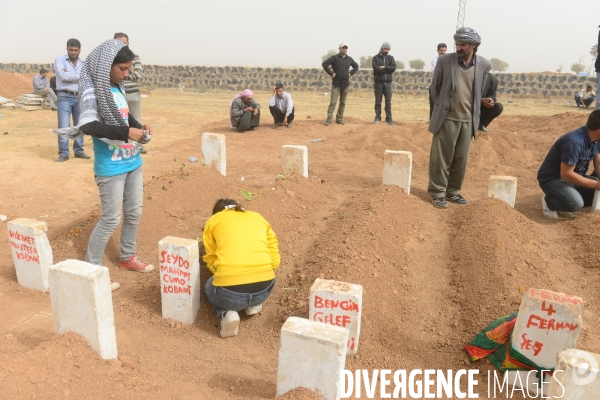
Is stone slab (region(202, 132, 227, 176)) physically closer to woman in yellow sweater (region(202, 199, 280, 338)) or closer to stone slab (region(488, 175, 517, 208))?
woman in yellow sweater (region(202, 199, 280, 338))

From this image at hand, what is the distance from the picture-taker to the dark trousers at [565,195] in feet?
17.6

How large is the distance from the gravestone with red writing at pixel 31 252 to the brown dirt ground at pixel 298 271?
11 cm

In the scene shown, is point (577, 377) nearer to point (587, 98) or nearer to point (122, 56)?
point (122, 56)

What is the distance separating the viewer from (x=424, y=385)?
2844mm

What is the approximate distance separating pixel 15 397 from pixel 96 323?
19.5 inches

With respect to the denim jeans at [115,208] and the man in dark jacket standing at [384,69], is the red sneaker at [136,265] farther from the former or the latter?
the man in dark jacket standing at [384,69]

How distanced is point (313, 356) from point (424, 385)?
91cm

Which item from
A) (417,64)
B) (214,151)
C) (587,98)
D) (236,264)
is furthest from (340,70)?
(417,64)

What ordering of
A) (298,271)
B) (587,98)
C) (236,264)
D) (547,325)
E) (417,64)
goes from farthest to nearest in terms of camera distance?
(417,64), (587,98), (298,271), (236,264), (547,325)

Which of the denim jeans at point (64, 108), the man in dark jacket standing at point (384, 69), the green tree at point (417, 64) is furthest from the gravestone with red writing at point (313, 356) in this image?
the green tree at point (417, 64)

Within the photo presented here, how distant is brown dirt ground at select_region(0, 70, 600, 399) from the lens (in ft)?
8.75

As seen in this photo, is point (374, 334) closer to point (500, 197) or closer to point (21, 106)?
point (500, 197)

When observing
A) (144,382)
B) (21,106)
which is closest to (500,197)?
(144,382)

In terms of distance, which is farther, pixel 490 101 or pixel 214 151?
pixel 214 151
